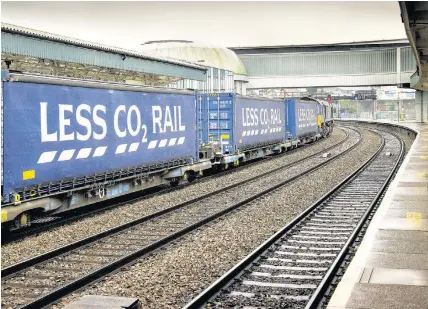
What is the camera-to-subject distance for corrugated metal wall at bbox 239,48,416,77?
68.8 metres

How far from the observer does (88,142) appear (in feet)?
44.8

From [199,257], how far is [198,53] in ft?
213

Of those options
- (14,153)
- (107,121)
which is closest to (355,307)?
(14,153)

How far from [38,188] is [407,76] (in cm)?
6275

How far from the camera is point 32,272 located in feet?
30.6

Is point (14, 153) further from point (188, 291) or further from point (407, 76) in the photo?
point (407, 76)

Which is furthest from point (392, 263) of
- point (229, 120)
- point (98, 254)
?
point (229, 120)

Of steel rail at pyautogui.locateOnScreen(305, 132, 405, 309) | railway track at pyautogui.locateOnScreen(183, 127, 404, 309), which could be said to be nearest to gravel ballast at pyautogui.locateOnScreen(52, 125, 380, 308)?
railway track at pyautogui.locateOnScreen(183, 127, 404, 309)

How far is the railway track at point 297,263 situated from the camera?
313 inches

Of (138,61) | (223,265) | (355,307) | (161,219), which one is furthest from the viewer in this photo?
(138,61)

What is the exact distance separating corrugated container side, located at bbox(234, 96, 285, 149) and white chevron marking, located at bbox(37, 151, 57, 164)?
1324 cm

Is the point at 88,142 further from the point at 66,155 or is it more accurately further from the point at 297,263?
the point at 297,263

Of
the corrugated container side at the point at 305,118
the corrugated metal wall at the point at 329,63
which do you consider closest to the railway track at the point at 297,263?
the corrugated container side at the point at 305,118

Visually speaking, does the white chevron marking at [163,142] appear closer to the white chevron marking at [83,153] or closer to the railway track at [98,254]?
the railway track at [98,254]
